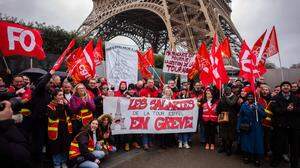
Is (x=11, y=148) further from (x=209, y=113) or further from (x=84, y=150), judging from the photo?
(x=209, y=113)

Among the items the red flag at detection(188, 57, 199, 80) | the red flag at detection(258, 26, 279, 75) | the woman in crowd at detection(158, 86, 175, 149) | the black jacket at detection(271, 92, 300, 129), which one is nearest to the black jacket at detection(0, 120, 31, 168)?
the black jacket at detection(271, 92, 300, 129)

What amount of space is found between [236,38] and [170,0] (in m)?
11.3

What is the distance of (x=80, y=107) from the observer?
620 centimetres

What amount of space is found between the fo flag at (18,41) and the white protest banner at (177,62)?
4193mm

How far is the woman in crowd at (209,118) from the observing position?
25.7ft

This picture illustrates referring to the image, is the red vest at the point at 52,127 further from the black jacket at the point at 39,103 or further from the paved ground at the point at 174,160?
the paved ground at the point at 174,160

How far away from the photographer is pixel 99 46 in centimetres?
1054

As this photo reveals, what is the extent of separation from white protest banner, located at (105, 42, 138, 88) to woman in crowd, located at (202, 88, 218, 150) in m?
2.29

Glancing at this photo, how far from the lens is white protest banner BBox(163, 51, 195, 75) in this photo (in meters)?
9.72

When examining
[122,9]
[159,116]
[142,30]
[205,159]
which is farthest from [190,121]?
[142,30]

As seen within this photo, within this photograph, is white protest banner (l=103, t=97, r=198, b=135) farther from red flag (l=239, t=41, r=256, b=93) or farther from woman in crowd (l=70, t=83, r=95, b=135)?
red flag (l=239, t=41, r=256, b=93)

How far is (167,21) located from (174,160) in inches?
773

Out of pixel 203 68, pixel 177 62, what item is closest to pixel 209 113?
pixel 203 68

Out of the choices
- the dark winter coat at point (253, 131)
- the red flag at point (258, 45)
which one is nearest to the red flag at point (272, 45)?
the red flag at point (258, 45)
